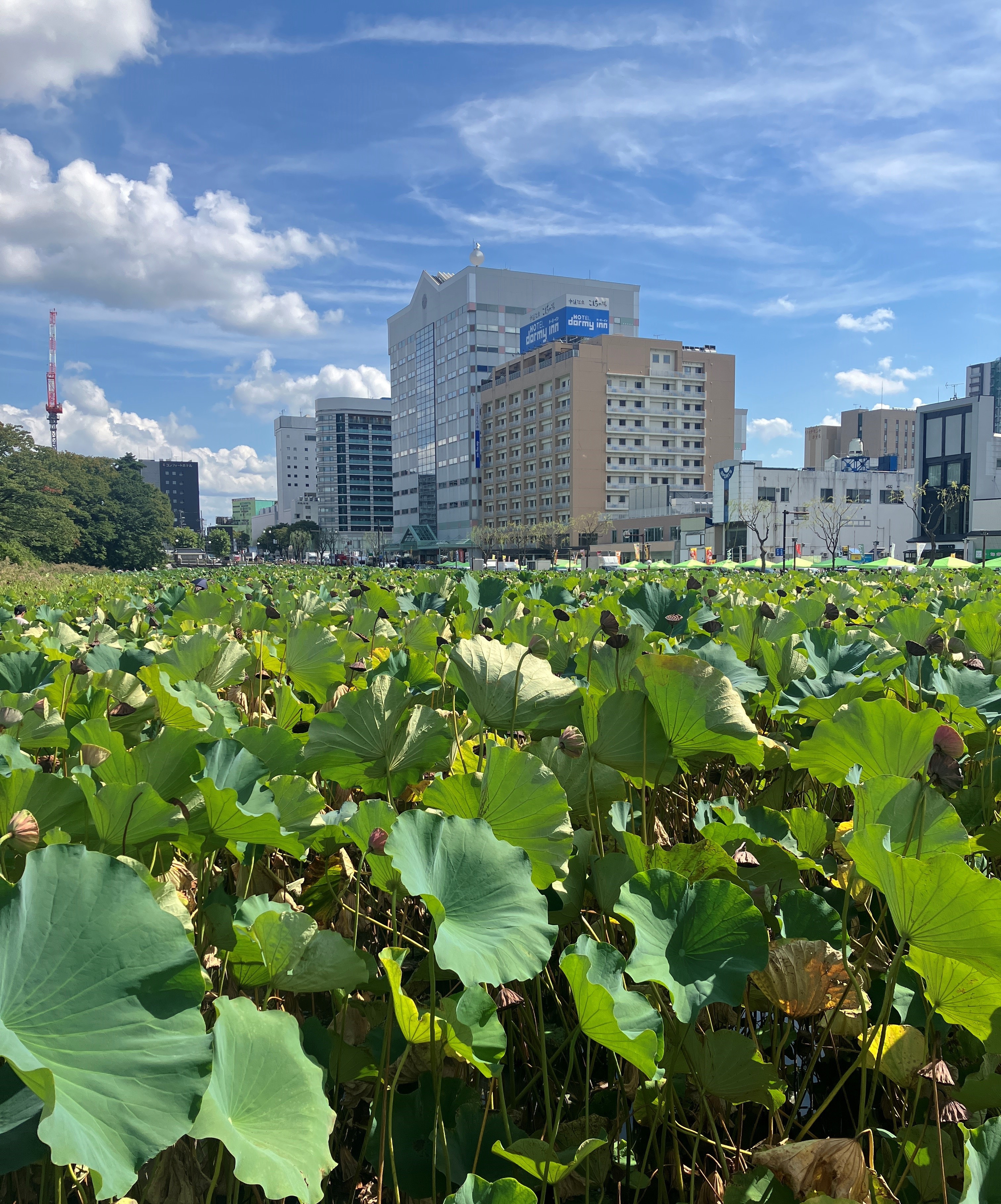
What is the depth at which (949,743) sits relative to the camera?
0.82 m

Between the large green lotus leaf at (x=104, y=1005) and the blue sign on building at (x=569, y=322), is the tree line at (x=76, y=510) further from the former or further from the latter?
the blue sign on building at (x=569, y=322)

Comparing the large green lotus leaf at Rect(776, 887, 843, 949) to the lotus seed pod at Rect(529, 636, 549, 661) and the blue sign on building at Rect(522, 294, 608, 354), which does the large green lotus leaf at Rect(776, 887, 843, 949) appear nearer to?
the lotus seed pod at Rect(529, 636, 549, 661)

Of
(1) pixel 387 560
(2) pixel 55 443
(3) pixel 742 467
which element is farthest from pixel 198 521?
(3) pixel 742 467

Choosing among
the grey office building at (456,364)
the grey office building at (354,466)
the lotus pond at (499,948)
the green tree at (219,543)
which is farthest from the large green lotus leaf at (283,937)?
the grey office building at (354,466)

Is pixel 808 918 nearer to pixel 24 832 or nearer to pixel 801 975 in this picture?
pixel 801 975

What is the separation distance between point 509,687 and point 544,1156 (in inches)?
22.7

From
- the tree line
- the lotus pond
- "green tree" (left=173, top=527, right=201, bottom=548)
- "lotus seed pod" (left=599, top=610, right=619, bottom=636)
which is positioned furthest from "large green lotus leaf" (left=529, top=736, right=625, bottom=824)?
"green tree" (left=173, top=527, right=201, bottom=548)

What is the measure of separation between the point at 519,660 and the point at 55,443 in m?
117

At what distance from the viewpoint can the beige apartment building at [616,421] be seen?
6366 cm

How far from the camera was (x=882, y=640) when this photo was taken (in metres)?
2.05

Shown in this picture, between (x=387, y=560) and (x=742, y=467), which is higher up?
(x=742, y=467)

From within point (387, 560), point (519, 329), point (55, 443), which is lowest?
point (387, 560)

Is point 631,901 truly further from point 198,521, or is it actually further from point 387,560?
point 198,521

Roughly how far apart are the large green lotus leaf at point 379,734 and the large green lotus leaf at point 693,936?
39 cm
